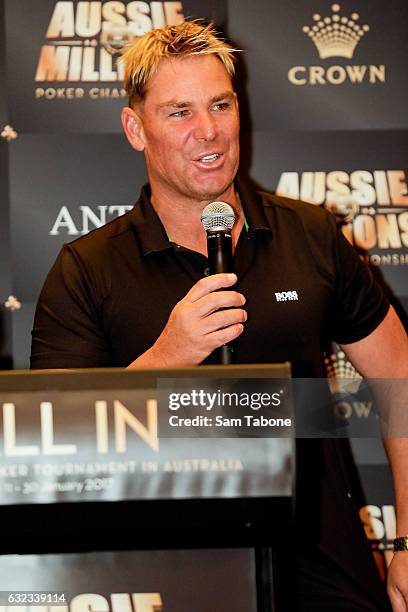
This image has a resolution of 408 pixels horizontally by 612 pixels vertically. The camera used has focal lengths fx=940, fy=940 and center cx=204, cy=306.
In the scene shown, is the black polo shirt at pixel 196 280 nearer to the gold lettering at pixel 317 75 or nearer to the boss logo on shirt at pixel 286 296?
the boss logo on shirt at pixel 286 296

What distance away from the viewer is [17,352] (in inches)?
97.6

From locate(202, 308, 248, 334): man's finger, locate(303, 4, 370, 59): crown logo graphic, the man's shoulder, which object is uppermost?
locate(303, 4, 370, 59): crown logo graphic

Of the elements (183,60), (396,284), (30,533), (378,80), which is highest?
(378,80)

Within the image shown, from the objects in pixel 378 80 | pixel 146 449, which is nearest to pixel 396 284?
pixel 378 80

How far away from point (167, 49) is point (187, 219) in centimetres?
35

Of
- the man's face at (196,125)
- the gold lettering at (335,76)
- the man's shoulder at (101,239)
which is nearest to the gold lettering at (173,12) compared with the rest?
the gold lettering at (335,76)

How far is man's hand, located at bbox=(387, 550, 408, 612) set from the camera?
174 cm

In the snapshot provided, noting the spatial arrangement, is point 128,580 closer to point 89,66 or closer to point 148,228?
point 148,228

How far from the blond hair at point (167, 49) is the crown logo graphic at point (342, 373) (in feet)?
3.01

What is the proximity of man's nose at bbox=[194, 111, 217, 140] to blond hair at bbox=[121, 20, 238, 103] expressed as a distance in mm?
131

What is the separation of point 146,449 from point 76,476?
78mm

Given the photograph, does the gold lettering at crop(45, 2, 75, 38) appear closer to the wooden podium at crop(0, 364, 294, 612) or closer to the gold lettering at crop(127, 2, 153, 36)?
the gold lettering at crop(127, 2, 153, 36)

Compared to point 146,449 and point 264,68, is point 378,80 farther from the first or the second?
point 146,449

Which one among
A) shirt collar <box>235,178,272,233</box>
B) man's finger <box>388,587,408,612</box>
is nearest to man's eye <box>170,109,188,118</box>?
shirt collar <box>235,178,272,233</box>
